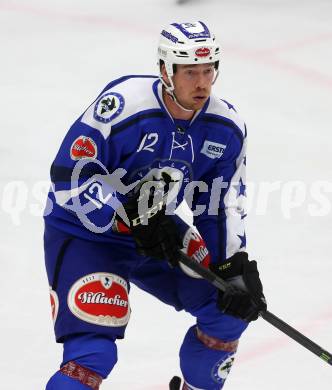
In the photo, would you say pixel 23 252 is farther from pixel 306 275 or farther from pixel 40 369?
pixel 306 275

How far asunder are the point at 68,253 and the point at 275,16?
494 cm

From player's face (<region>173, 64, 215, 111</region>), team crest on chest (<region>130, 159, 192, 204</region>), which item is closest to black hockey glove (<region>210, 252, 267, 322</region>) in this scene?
team crest on chest (<region>130, 159, 192, 204</region>)

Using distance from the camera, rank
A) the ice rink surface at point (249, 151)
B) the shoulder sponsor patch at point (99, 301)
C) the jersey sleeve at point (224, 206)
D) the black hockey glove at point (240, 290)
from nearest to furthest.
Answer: the shoulder sponsor patch at point (99, 301)
the black hockey glove at point (240, 290)
the jersey sleeve at point (224, 206)
the ice rink surface at point (249, 151)

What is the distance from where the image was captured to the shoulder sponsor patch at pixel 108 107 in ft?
14.5

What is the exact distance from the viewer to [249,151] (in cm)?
716

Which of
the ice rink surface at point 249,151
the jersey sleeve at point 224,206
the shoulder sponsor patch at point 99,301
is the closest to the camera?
the shoulder sponsor patch at point 99,301

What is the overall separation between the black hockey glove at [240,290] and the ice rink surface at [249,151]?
74 centimetres

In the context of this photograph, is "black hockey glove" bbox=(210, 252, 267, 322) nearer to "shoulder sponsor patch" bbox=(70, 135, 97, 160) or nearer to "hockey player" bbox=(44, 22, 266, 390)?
"hockey player" bbox=(44, 22, 266, 390)

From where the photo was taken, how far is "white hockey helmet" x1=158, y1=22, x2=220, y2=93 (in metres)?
4.39

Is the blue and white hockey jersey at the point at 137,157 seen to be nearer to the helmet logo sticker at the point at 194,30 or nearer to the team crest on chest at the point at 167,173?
the team crest on chest at the point at 167,173

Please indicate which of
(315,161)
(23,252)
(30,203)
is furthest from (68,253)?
(315,161)

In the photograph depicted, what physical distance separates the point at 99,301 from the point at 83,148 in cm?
55

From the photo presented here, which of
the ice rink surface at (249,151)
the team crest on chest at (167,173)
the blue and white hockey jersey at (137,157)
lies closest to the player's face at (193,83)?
the blue and white hockey jersey at (137,157)

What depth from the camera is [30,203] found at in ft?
21.8
